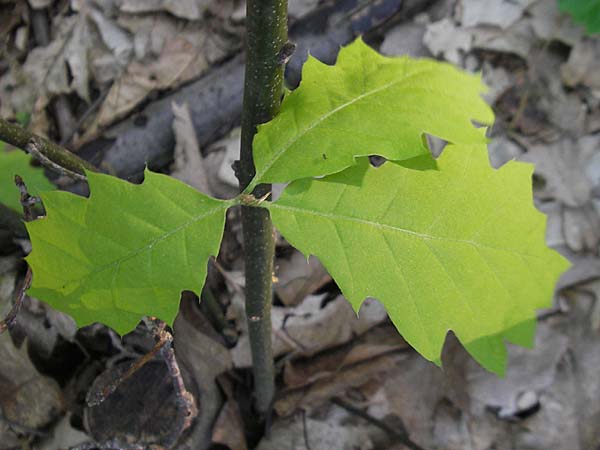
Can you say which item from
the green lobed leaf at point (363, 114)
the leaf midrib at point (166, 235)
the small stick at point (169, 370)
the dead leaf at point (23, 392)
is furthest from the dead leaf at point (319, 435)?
the green lobed leaf at point (363, 114)

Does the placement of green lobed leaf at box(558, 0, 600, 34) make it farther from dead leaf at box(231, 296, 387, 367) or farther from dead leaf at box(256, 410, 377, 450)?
dead leaf at box(256, 410, 377, 450)

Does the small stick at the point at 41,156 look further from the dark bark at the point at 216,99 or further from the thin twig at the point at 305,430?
the thin twig at the point at 305,430

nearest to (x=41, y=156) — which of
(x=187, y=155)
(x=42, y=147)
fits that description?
(x=42, y=147)

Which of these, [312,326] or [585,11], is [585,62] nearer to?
[585,11]

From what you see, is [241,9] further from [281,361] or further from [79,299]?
[79,299]

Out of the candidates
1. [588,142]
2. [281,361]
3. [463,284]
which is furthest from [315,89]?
[588,142]

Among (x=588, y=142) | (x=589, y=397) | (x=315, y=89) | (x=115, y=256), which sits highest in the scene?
(x=315, y=89)

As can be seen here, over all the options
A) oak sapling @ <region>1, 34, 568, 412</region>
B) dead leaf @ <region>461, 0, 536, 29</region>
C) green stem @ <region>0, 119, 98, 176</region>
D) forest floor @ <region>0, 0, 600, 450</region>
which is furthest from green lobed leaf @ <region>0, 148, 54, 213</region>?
dead leaf @ <region>461, 0, 536, 29</region>
